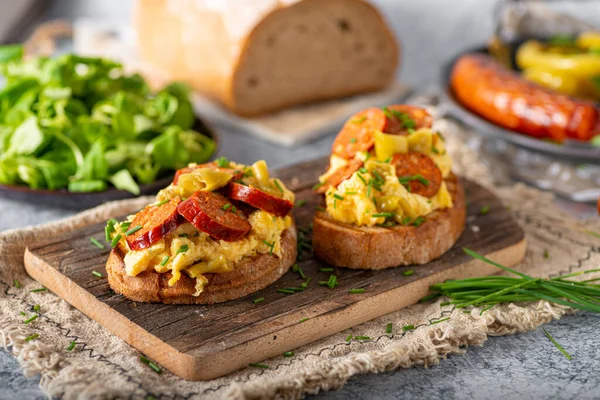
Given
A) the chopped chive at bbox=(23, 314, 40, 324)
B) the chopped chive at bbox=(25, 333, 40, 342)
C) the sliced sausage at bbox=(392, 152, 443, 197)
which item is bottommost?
the chopped chive at bbox=(23, 314, 40, 324)

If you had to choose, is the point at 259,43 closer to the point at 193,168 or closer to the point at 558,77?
the point at 558,77

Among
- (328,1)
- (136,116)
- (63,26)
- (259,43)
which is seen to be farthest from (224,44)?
(63,26)

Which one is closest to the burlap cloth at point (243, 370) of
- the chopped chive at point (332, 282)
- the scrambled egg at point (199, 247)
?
the chopped chive at point (332, 282)

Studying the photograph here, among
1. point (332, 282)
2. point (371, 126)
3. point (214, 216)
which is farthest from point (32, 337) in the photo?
point (371, 126)

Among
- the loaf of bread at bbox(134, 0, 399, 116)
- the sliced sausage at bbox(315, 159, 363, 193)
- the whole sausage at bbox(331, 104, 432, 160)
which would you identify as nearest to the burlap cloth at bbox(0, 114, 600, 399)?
the sliced sausage at bbox(315, 159, 363, 193)

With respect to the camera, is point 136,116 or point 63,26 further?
point 63,26

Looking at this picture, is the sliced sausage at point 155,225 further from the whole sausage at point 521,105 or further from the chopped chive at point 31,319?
the whole sausage at point 521,105

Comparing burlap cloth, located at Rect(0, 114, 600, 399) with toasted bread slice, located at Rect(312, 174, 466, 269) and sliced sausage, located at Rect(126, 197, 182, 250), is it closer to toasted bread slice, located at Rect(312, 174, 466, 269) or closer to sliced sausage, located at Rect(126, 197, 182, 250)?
toasted bread slice, located at Rect(312, 174, 466, 269)
